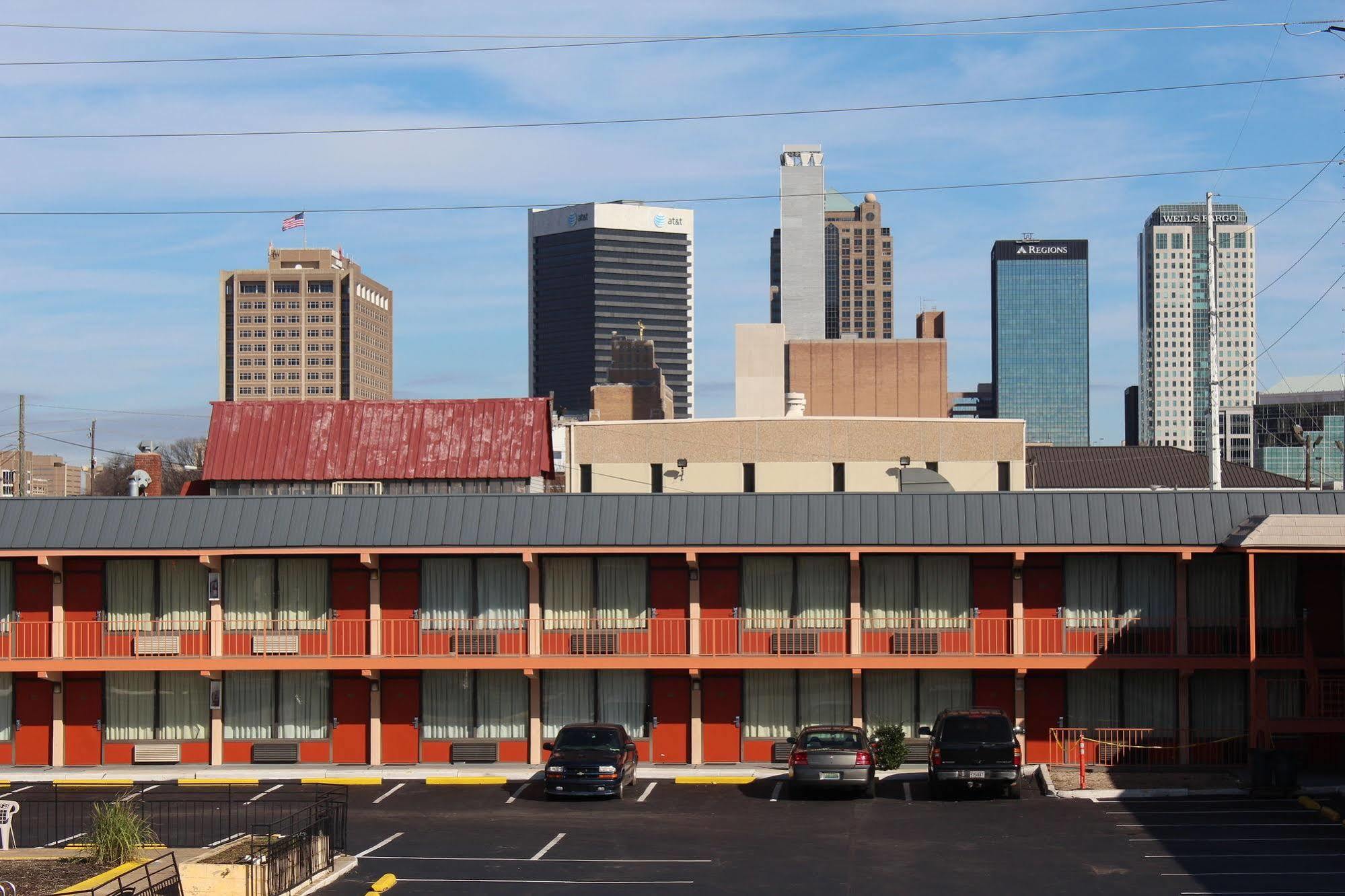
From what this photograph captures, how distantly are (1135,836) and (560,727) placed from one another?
14.3m

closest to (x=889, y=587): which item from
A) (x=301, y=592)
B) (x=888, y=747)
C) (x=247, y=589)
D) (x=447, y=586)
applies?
(x=888, y=747)

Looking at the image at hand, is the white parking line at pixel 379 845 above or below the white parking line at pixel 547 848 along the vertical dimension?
below

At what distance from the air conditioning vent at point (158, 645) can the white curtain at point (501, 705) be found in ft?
24.1

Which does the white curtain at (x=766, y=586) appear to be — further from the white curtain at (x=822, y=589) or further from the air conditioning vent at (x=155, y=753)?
the air conditioning vent at (x=155, y=753)

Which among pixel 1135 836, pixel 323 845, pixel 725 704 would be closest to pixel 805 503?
pixel 725 704

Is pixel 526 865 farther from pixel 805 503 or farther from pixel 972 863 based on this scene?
pixel 805 503

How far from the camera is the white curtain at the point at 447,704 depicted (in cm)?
3541

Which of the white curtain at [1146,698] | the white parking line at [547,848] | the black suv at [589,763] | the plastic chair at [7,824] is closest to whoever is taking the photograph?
the plastic chair at [7,824]

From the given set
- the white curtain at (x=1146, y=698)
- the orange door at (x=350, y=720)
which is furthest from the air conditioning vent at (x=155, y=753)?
the white curtain at (x=1146, y=698)

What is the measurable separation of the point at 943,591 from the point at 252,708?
56.0 ft

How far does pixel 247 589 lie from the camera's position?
118ft

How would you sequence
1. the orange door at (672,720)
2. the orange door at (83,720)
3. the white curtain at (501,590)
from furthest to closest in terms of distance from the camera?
the orange door at (83,720)
the white curtain at (501,590)
the orange door at (672,720)

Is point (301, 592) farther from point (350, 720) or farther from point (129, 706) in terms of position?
point (129, 706)

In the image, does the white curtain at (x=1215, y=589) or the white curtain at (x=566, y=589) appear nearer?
the white curtain at (x=1215, y=589)
